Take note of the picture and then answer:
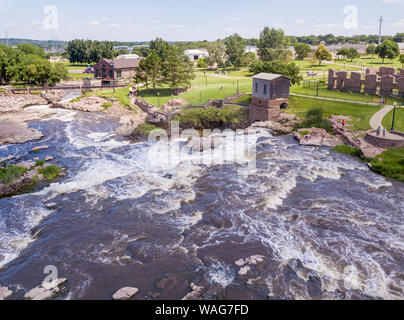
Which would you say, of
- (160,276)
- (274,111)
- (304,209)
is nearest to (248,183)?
(304,209)

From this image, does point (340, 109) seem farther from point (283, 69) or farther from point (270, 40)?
point (270, 40)

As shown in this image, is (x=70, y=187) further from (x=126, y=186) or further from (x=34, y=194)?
(x=126, y=186)

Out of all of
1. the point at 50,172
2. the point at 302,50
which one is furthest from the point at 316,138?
the point at 302,50

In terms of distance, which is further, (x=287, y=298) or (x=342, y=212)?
(x=342, y=212)

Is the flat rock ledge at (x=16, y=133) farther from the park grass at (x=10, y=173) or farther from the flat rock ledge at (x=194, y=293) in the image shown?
the flat rock ledge at (x=194, y=293)

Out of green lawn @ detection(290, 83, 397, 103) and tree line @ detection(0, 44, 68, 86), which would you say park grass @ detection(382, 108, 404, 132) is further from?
tree line @ detection(0, 44, 68, 86)

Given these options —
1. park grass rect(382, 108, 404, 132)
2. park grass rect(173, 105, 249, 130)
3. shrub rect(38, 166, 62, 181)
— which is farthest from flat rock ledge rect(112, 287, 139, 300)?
park grass rect(382, 108, 404, 132)

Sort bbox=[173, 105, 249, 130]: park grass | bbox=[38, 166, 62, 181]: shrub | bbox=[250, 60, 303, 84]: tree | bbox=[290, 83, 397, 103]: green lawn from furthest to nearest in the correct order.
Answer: bbox=[250, 60, 303, 84]: tree → bbox=[290, 83, 397, 103]: green lawn → bbox=[173, 105, 249, 130]: park grass → bbox=[38, 166, 62, 181]: shrub
